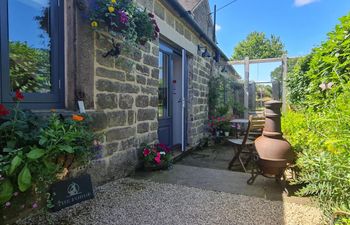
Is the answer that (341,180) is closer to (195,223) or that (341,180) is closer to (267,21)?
(195,223)

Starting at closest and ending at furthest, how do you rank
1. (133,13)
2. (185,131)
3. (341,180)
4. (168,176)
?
(341,180)
(133,13)
(168,176)
(185,131)

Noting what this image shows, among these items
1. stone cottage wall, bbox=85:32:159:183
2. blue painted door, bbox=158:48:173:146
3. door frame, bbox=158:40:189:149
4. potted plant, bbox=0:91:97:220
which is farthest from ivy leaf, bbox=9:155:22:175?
door frame, bbox=158:40:189:149

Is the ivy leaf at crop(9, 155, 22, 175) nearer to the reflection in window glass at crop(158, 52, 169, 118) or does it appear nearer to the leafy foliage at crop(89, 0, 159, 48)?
the leafy foliage at crop(89, 0, 159, 48)

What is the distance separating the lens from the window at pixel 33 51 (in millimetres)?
1819

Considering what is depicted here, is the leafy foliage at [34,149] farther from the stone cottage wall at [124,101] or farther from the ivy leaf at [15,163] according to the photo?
the stone cottage wall at [124,101]

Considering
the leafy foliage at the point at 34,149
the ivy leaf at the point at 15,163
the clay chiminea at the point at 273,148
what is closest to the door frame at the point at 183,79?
the clay chiminea at the point at 273,148

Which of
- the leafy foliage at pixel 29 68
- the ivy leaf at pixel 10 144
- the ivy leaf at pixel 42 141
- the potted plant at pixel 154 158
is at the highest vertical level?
the leafy foliage at pixel 29 68

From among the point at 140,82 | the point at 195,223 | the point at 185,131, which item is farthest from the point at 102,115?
the point at 185,131

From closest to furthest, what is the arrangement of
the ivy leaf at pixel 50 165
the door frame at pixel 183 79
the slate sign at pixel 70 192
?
the ivy leaf at pixel 50 165 → the slate sign at pixel 70 192 → the door frame at pixel 183 79

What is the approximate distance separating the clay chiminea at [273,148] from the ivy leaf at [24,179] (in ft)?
7.62

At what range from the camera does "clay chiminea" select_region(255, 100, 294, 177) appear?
2593 mm

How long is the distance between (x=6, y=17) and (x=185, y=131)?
383 cm

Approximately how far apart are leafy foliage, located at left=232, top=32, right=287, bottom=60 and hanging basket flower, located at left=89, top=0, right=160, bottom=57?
28.3 m

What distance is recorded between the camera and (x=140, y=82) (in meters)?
3.36
